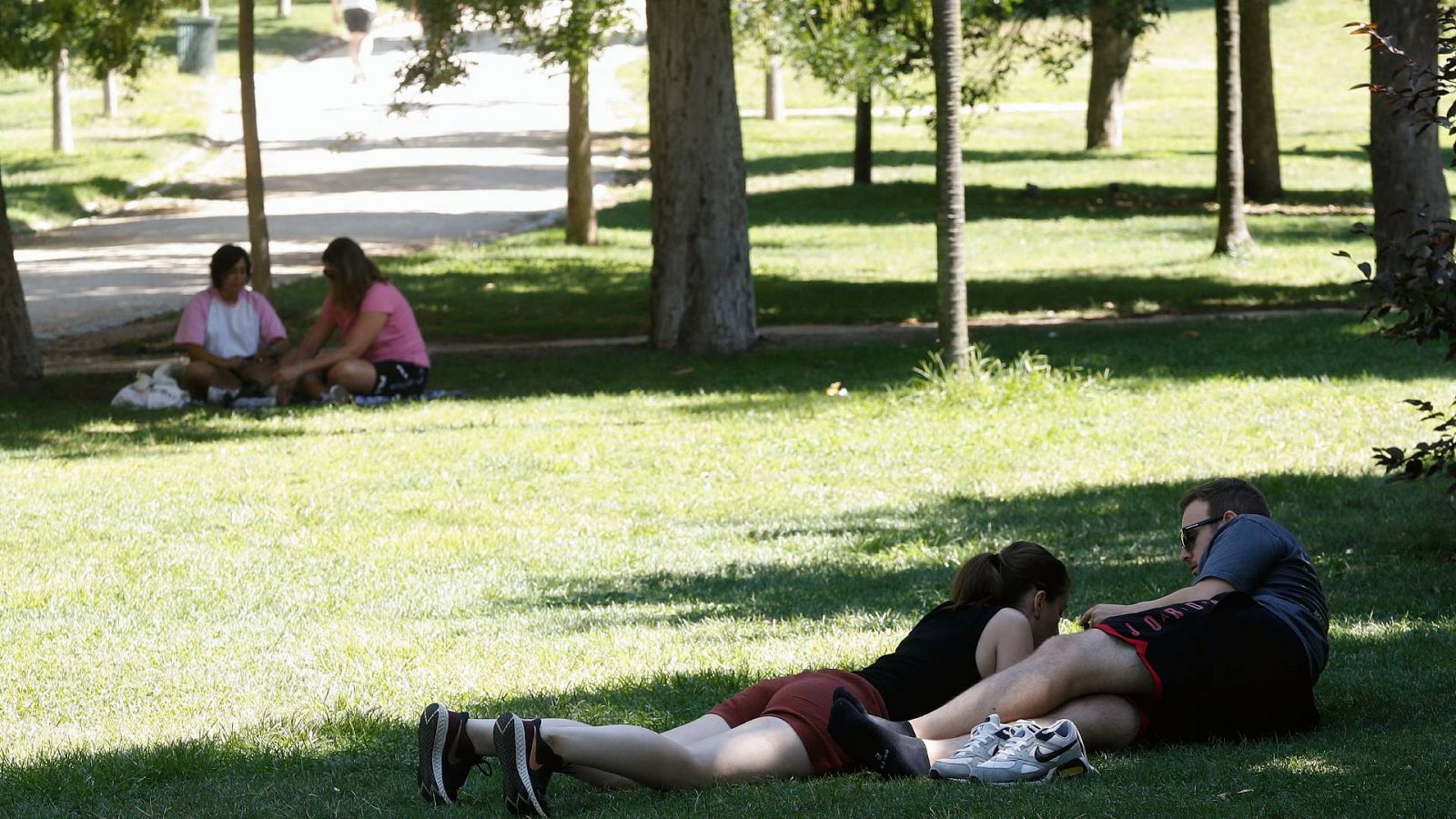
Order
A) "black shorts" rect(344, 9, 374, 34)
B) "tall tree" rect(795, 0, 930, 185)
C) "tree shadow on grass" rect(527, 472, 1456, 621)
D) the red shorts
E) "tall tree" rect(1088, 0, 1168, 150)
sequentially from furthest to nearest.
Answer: "black shorts" rect(344, 9, 374, 34) → "tall tree" rect(1088, 0, 1168, 150) → "tall tree" rect(795, 0, 930, 185) → "tree shadow on grass" rect(527, 472, 1456, 621) → the red shorts

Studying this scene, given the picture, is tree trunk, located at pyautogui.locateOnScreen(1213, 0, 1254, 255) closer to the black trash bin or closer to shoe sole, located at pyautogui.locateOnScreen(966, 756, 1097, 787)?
shoe sole, located at pyautogui.locateOnScreen(966, 756, 1097, 787)

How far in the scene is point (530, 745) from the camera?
4434 mm

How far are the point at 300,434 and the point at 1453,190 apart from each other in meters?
23.6

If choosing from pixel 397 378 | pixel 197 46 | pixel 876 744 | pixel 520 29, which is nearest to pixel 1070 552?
pixel 876 744

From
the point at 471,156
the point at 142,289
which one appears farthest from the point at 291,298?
the point at 471,156

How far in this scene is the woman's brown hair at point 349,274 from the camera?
12.5 metres

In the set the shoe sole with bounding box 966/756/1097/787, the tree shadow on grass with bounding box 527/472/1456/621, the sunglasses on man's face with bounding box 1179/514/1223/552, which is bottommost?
the tree shadow on grass with bounding box 527/472/1456/621

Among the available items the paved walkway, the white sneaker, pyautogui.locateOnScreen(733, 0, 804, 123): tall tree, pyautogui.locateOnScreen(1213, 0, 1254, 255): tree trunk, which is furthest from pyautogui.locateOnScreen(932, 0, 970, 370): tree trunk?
pyautogui.locateOnScreen(733, 0, 804, 123): tall tree

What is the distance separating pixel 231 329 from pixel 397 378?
4.14 feet

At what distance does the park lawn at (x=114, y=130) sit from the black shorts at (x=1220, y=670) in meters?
17.4

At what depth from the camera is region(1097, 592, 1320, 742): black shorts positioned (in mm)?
4859

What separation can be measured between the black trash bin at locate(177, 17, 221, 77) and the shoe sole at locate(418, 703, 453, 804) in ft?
146

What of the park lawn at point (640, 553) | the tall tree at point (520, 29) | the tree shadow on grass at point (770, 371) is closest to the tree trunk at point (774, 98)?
the tall tree at point (520, 29)

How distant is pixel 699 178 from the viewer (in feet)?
48.1
